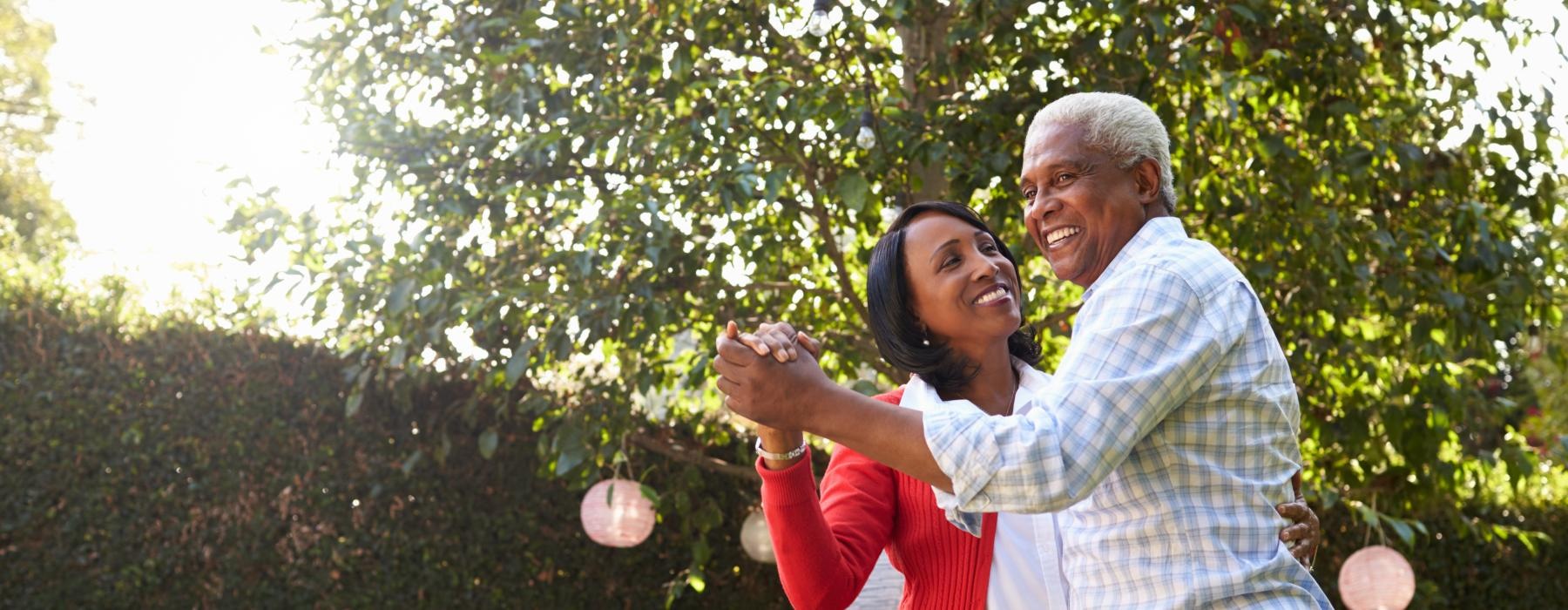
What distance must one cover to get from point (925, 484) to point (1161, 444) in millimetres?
729

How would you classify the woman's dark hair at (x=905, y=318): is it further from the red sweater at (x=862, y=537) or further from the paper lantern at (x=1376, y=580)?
the paper lantern at (x=1376, y=580)

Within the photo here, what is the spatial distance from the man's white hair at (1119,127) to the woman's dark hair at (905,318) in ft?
2.05

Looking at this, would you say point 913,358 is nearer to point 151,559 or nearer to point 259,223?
point 259,223

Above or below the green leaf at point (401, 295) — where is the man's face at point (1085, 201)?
below

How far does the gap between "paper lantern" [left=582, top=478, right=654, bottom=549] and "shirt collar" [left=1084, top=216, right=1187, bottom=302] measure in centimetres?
410

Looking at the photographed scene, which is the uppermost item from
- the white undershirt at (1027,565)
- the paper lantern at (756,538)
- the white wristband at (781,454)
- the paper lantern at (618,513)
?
the paper lantern at (618,513)

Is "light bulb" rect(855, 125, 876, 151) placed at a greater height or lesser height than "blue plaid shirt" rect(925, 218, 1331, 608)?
greater

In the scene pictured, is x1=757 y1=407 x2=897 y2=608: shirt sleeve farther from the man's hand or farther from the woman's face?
the man's hand

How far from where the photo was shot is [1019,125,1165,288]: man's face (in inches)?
66.4

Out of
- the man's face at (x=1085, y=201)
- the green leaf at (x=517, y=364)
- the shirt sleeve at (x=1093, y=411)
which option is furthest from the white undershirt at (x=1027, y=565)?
the green leaf at (x=517, y=364)

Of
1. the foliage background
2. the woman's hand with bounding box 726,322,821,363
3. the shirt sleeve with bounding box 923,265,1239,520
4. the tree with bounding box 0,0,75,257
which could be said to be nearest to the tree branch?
the foliage background

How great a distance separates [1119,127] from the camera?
168cm

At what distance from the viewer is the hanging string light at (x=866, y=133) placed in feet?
13.9

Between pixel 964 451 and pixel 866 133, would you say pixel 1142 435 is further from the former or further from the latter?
pixel 866 133
